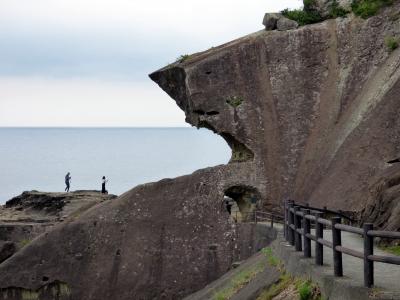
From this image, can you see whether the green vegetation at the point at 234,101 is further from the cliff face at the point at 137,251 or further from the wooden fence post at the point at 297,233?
the wooden fence post at the point at 297,233

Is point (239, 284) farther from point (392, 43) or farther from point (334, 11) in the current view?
point (334, 11)

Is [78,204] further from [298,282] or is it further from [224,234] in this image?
[298,282]

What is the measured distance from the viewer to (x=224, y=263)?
3191 centimetres

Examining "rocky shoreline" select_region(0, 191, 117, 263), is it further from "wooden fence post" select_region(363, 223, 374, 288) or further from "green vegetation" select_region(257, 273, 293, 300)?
"wooden fence post" select_region(363, 223, 374, 288)

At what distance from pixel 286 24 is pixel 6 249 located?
18.1 meters

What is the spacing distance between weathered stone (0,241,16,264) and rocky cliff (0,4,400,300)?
7940 mm

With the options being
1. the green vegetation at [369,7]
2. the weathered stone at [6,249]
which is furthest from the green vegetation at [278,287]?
the weathered stone at [6,249]

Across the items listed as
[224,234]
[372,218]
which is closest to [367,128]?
[224,234]

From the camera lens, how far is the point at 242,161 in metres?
35.8

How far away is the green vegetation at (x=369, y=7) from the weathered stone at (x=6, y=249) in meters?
20.7

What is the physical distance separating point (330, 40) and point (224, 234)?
10.9 metres

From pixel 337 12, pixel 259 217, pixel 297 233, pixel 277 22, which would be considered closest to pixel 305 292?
pixel 297 233

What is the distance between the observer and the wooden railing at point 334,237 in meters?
11.0

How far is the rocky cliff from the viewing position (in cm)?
3180
